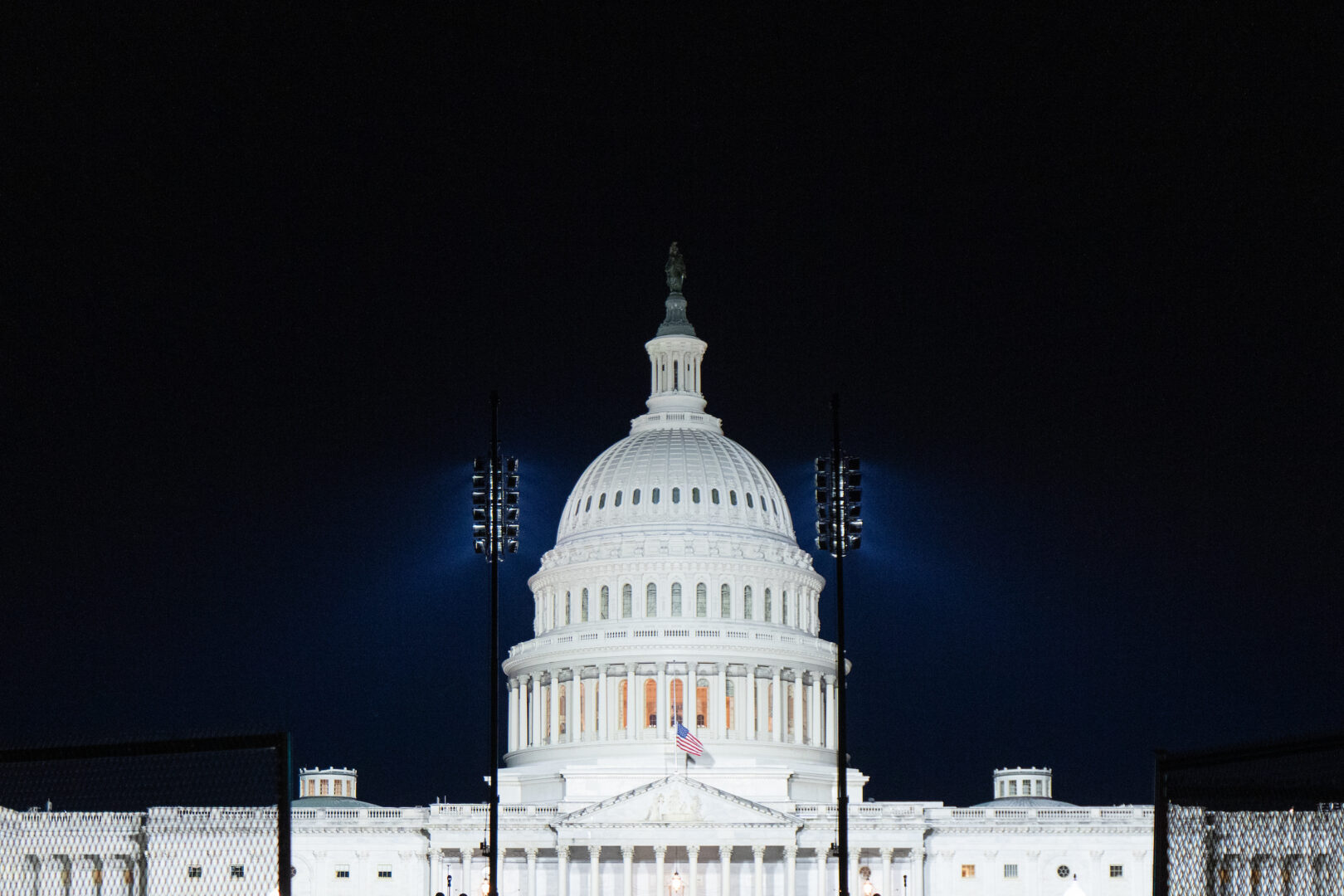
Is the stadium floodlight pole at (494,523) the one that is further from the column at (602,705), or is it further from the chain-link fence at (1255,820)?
the column at (602,705)

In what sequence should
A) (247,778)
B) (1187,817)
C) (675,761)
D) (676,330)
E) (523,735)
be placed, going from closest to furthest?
(1187,817) < (247,778) < (675,761) < (523,735) < (676,330)

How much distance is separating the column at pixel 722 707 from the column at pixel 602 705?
7536 mm

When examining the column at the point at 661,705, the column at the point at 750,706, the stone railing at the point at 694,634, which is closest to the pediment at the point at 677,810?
the column at the point at 661,705

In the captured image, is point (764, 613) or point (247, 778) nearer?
point (247, 778)

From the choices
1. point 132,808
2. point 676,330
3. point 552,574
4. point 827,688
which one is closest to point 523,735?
point 552,574

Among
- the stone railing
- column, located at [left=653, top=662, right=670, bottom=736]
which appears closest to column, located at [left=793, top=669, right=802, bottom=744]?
the stone railing

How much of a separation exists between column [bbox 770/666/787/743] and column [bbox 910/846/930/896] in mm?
18698

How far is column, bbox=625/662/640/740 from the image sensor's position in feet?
474

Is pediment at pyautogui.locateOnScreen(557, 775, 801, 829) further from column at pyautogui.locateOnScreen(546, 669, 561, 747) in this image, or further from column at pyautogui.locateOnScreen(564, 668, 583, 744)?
column at pyautogui.locateOnScreen(546, 669, 561, 747)

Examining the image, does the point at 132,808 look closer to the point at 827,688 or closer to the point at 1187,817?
the point at 1187,817

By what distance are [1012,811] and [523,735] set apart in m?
37.9

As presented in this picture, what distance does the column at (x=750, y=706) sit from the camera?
144 meters

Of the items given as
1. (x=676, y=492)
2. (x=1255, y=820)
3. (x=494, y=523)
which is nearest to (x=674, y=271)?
(x=676, y=492)

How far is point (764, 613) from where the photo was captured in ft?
504
